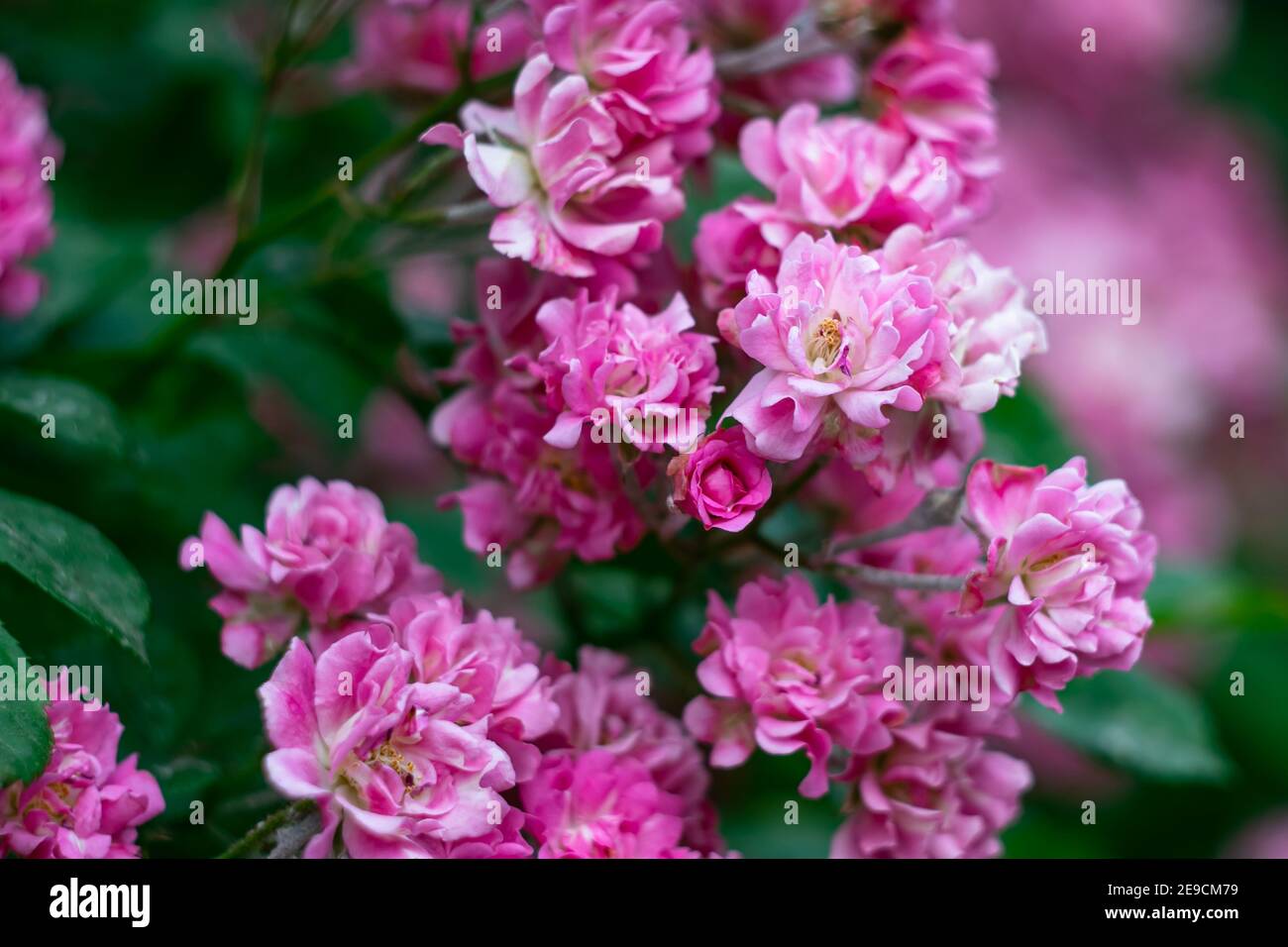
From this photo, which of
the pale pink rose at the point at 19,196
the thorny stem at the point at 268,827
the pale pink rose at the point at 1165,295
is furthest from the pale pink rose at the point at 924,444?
the pale pink rose at the point at 1165,295

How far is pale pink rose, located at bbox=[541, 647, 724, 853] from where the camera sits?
22.0 inches

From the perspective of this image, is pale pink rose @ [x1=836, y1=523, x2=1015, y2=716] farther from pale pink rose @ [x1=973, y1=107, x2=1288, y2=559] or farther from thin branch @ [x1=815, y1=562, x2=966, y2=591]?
pale pink rose @ [x1=973, y1=107, x2=1288, y2=559]

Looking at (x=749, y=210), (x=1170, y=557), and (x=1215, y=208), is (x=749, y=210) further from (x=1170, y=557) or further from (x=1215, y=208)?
(x=1215, y=208)

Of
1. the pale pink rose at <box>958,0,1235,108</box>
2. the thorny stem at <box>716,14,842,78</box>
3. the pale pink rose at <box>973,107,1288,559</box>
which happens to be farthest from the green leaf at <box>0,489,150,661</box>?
the pale pink rose at <box>958,0,1235,108</box>

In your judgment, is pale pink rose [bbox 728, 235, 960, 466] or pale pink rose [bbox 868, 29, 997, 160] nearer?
pale pink rose [bbox 728, 235, 960, 466]

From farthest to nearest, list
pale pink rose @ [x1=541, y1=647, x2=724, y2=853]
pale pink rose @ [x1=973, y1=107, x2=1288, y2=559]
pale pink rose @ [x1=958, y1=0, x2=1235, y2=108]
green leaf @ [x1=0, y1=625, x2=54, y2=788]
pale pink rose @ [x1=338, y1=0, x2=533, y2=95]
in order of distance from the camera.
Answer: pale pink rose @ [x1=958, y1=0, x2=1235, y2=108], pale pink rose @ [x1=973, y1=107, x2=1288, y2=559], pale pink rose @ [x1=338, y1=0, x2=533, y2=95], pale pink rose @ [x1=541, y1=647, x2=724, y2=853], green leaf @ [x1=0, y1=625, x2=54, y2=788]

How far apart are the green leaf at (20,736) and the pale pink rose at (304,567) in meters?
0.09

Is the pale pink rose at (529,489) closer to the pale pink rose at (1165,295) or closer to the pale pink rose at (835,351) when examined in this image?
the pale pink rose at (835,351)

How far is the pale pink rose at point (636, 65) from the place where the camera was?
0.56m

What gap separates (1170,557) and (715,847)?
2.47 ft

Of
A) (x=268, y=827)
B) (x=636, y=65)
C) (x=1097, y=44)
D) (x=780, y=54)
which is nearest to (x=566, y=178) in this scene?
(x=636, y=65)

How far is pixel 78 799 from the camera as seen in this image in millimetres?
491

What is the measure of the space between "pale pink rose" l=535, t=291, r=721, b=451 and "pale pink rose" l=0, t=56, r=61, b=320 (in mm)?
258

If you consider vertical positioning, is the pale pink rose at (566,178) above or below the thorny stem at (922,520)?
above
